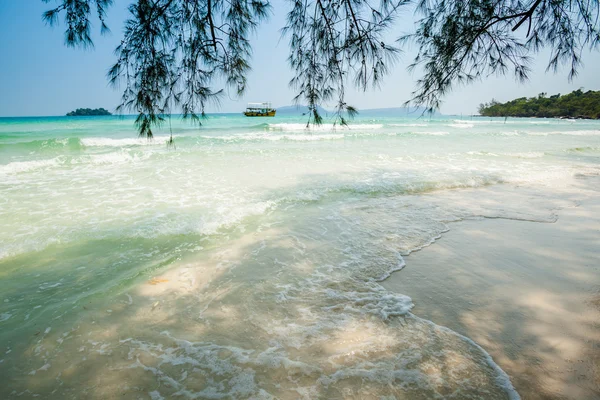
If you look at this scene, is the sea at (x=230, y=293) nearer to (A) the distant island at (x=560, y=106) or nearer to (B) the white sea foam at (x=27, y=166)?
(B) the white sea foam at (x=27, y=166)

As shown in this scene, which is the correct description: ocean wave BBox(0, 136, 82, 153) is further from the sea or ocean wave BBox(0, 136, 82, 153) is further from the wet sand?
the wet sand

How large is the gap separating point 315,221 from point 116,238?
8.32 feet

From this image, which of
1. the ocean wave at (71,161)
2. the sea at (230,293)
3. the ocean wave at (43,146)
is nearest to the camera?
the sea at (230,293)

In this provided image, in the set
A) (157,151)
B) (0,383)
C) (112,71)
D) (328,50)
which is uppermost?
(328,50)

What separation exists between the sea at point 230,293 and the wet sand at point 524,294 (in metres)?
0.15

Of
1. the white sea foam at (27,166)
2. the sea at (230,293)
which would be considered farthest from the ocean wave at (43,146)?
the sea at (230,293)

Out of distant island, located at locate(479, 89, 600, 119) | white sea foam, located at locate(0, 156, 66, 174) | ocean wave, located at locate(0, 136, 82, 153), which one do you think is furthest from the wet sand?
distant island, located at locate(479, 89, 600, 119)

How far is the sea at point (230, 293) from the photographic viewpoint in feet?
5.02

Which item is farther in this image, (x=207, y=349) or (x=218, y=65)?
(x=218, y=65)

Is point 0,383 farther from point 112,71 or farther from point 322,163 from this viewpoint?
point 322,163

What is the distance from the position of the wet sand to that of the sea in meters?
0.15

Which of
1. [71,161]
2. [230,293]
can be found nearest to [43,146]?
[71,161]

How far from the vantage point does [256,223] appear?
4023 mm

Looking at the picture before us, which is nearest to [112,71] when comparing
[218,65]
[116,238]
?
[218,65]
